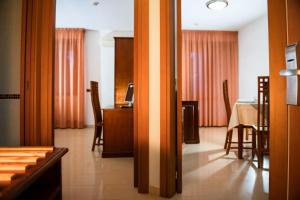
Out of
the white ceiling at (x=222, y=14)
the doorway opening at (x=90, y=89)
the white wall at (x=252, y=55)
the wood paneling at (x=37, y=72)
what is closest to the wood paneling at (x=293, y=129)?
the doorway opening at (x=90, y=89)

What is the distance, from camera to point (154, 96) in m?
2.13

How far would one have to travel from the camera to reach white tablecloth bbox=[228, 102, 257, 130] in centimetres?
327

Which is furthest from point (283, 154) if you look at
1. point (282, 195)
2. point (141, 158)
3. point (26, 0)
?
point (26, 0)

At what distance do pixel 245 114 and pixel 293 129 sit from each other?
7.00 feet

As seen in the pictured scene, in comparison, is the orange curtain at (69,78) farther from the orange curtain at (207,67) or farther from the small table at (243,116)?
the small table at (243,116)

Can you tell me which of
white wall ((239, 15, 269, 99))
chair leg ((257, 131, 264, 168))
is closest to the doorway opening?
chair leg ((257, 131, 264, 168))

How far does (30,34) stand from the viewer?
5.87ft

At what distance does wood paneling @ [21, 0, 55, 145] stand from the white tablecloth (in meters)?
2.48

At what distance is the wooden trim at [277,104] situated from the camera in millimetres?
1262

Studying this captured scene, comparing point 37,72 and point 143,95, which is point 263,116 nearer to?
point 143,95

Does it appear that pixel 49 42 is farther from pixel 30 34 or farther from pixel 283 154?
pixel 283 154

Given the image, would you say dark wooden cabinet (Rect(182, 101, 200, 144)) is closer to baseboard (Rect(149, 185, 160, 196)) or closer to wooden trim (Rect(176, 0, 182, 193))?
wooden trim (Rect(176, 0, 182, 193))

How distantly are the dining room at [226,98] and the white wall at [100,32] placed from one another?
1.51m

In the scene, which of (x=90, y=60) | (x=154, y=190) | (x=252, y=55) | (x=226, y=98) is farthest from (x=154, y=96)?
(x=90, y=60)
